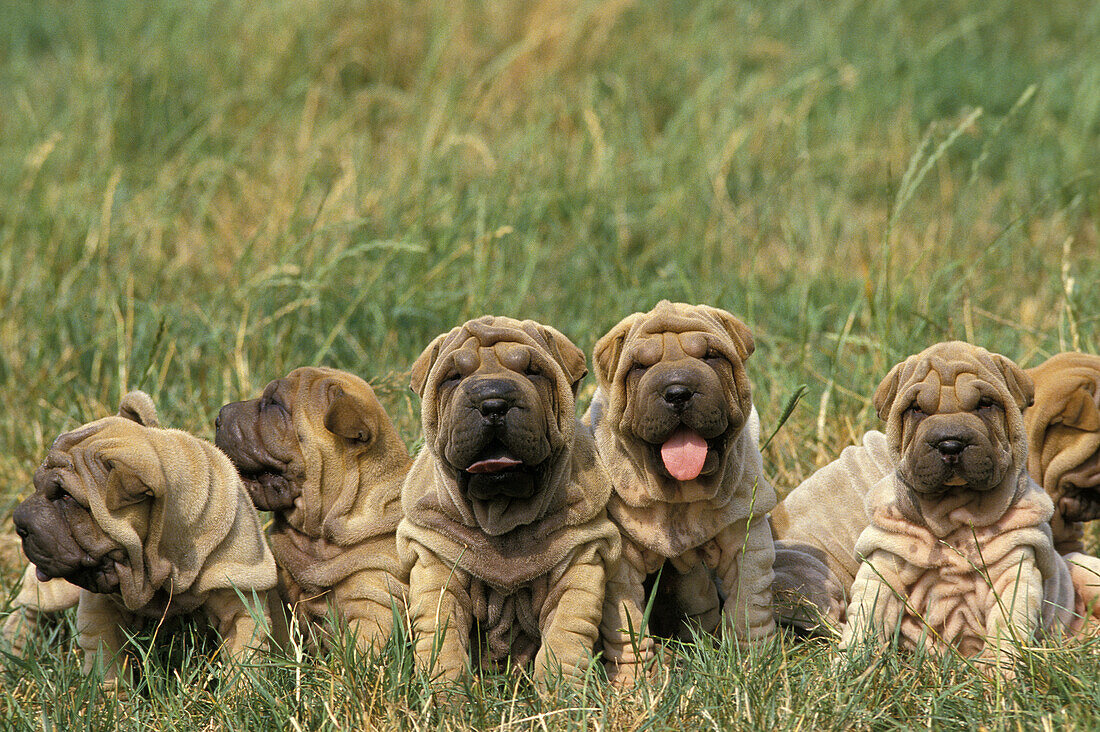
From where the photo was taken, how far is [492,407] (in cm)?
324

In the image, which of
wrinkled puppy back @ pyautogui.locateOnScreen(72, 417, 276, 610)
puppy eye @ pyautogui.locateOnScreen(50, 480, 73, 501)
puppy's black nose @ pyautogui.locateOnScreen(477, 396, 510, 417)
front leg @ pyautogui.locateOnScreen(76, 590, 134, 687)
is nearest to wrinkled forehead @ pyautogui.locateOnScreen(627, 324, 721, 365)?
puppy's black nose @ pyautogui.locateOnScreen(477, 396, 510, 417)

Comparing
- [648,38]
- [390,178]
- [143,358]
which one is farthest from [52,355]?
[648,38]

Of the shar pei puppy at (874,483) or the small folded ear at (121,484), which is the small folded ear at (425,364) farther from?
the shar pei puppy at (874,483)

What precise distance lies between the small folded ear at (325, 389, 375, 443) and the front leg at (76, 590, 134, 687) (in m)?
0.89

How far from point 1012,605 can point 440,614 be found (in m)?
1.63

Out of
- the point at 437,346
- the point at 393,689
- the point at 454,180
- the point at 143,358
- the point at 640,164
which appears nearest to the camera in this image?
the point at 393,689

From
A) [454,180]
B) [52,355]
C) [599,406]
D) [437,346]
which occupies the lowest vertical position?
[52,355]

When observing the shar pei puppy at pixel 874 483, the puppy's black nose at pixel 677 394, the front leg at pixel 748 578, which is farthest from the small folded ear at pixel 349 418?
the shar pei puppy at pixel 874 483

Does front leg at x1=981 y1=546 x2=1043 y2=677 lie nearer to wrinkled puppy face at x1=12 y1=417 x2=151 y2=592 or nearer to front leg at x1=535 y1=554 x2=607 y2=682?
front leg at x1=535 y1=554 x2=607 y2=682

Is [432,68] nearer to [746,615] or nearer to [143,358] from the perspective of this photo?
[143,358]

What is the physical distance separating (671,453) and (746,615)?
1.89ft

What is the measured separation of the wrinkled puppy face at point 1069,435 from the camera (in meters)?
3.93

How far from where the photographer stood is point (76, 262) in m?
6.36

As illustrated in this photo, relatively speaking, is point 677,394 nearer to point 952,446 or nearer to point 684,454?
point 684,454
